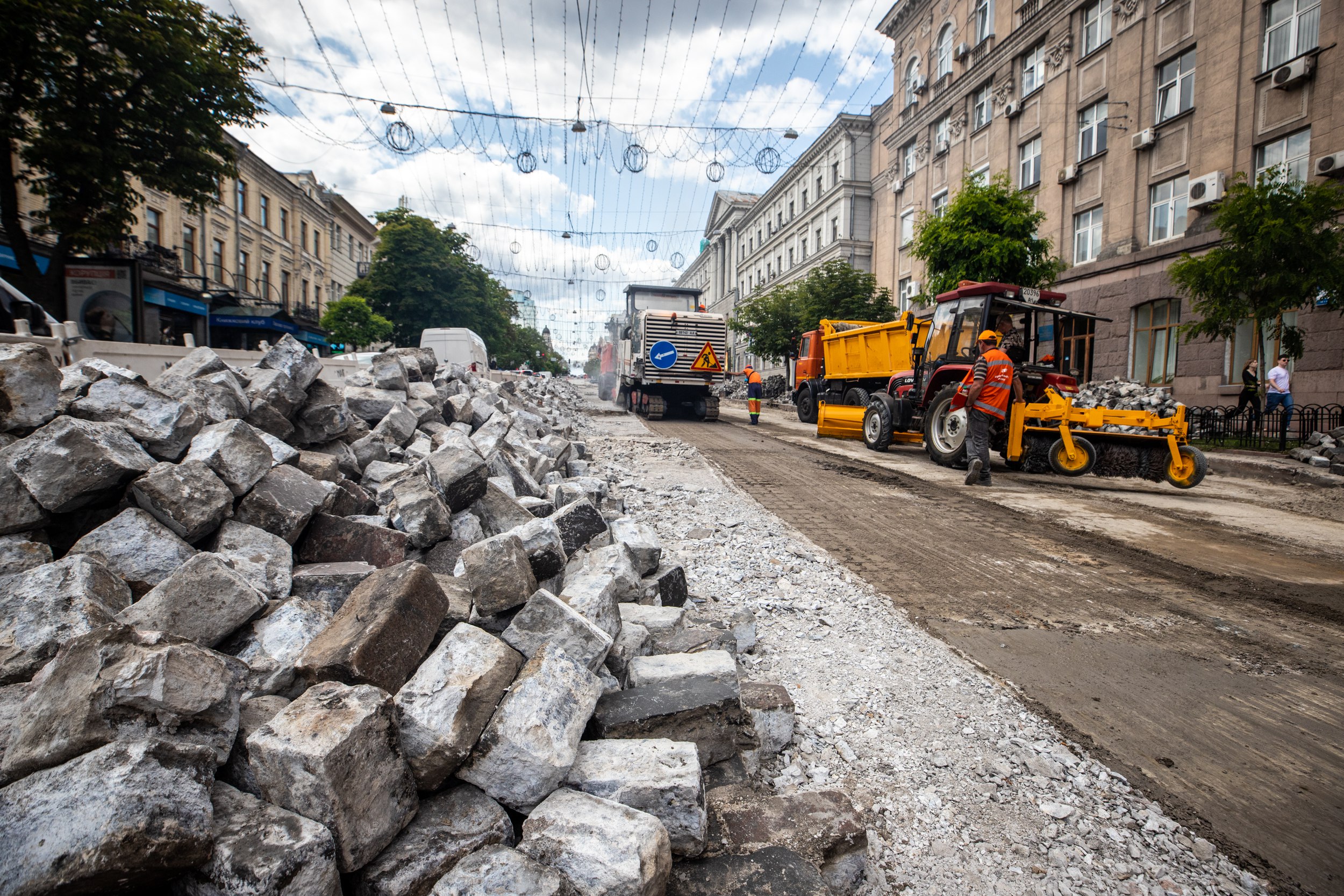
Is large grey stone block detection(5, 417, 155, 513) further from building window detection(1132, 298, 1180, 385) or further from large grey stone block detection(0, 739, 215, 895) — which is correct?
building window detection(1132, 298, 1180, 385)

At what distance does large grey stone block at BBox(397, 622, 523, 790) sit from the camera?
187cm

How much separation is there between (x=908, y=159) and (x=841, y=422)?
26120mm

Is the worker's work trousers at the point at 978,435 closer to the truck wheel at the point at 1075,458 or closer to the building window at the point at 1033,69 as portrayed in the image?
the truck wheel at the point at 1075,458

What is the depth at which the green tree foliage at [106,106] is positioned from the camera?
11.8 metres

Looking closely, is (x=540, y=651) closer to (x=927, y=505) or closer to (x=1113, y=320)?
(x=927, y=505)

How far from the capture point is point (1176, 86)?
1881 cm

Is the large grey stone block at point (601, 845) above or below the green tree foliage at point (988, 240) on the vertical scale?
below

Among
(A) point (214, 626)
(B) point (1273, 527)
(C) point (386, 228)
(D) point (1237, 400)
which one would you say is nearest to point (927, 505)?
(B) point (1273, 527)

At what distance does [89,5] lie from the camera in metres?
11.7

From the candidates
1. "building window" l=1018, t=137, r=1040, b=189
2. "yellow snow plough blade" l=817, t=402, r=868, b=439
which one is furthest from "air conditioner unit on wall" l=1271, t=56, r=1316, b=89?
"yellow snow plough blade" l=817, t=402, r=868, b=439

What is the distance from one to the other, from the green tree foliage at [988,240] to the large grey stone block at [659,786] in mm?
20162

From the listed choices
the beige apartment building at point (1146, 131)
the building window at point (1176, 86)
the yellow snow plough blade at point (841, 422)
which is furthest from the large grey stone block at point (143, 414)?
the building window at point (1176, 86)

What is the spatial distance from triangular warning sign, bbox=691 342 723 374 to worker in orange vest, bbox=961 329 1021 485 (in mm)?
10762

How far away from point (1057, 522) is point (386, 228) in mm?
38060
